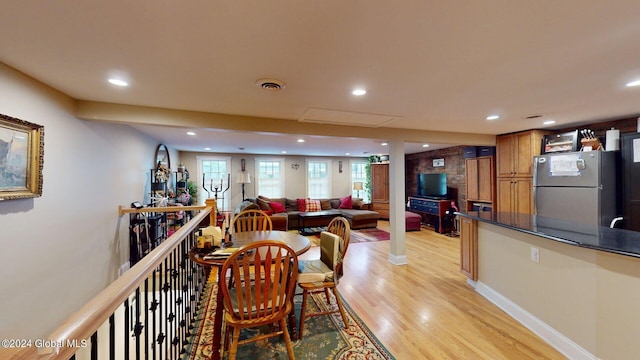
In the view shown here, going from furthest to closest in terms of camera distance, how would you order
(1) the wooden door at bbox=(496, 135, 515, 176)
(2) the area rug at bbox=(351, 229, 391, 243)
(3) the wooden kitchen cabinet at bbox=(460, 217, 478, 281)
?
(2) the area rug at bbox=(351, 229, 391, 243)
(1) the wooden door at bbox=(496, 135, 515, 176)
(3) the wooden kitchen cabinet at bbox=(460, 217, 478, 281)

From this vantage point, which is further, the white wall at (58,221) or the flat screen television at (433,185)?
the flat screen television at (433,185)

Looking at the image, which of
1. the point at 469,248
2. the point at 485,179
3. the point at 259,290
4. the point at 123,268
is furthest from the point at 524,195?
the point at 123,268

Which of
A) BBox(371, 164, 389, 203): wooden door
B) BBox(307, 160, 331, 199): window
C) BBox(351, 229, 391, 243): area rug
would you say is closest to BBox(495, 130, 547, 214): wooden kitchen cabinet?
BBox(351, 229, 391, 243): area rug

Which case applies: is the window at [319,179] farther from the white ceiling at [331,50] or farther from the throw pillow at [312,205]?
the white ceiling at [331,50]

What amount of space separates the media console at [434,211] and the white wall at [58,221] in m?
6.62

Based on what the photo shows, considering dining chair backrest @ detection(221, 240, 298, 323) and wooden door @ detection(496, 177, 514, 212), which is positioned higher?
wooden door @ detection(496, 177, 514, 212)

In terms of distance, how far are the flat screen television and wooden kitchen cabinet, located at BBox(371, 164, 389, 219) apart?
1058 millimetres

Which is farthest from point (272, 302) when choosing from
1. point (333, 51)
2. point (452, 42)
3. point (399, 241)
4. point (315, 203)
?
point (315, 203)

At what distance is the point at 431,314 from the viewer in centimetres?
256

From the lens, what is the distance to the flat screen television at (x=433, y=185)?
691 centimetres

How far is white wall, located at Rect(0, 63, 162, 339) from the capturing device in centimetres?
195

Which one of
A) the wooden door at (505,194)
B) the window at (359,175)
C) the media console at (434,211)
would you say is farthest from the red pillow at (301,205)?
the wooden door at (505,194)

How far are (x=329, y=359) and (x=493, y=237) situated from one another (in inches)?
87.3

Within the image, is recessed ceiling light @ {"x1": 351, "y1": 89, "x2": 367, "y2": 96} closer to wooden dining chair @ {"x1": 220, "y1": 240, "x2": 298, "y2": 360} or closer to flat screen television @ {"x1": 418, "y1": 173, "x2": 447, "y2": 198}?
wooden dining chair @ {"x1": 220, "y1": 240, "x2": 298, "y2": 360}
